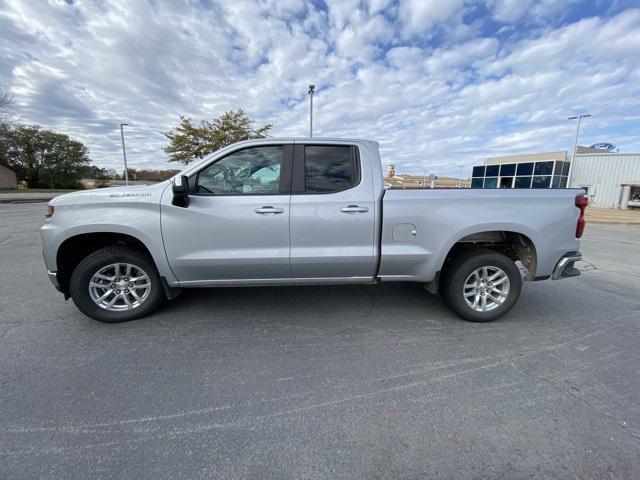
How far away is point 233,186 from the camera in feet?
10.9

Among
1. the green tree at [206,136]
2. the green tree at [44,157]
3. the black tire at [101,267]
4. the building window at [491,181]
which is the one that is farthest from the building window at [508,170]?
the green tree at [44,157]

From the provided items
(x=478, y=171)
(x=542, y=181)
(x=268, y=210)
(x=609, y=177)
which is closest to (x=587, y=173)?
(x=609, y=177)

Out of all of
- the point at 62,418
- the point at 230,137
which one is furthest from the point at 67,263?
the point at 230,137

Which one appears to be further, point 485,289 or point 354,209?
point 485,289

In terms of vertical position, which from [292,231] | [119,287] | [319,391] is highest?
[292,231]

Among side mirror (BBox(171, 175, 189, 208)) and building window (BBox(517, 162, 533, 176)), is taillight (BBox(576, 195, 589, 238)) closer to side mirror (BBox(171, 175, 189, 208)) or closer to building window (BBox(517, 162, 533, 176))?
side mirror (BBox(171, 175, 189, 208))

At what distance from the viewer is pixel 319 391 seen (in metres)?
2.40

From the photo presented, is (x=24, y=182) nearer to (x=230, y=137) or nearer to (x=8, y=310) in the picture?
(x=230, y=137)

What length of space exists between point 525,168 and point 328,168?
32.3 metres

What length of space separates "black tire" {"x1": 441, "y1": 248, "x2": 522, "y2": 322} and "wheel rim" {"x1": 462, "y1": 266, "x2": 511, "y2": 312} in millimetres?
34

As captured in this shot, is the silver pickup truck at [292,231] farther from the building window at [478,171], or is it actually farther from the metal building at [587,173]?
the building window at [478,171]

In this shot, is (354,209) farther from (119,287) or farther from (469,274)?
(119,287)

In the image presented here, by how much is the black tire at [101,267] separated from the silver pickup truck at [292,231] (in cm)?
1

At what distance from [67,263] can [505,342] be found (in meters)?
4.78
